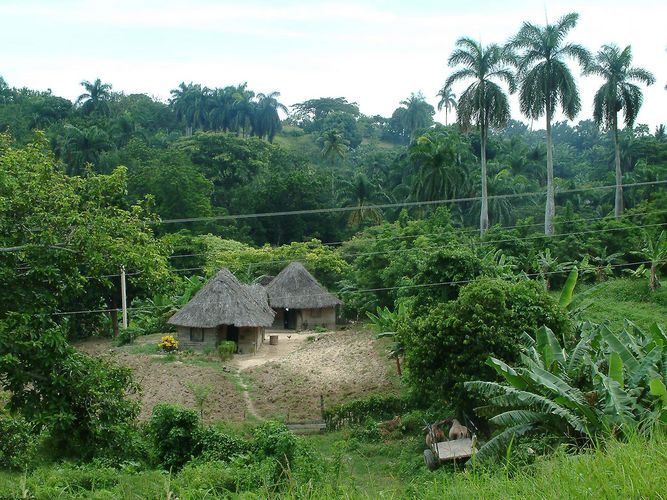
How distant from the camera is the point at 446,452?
1579 centimetres

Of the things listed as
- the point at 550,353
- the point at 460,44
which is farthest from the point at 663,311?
the point at 460,44

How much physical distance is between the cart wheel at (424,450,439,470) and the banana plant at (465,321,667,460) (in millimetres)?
2038

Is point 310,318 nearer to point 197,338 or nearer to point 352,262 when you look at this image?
point 352,262

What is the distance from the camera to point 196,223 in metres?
50.0

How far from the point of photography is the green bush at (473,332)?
18.0 m

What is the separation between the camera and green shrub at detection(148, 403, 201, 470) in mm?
16469

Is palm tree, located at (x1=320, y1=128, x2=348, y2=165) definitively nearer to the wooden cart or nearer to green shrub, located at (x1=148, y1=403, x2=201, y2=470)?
green shrub, located at (x1=148, y1=403, x2=201, y2=470)

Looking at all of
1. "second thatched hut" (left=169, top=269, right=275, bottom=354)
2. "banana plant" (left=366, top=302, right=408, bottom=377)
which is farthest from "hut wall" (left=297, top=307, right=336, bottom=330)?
"banana plant" (left=366, top=302, right=408, bottom=377)

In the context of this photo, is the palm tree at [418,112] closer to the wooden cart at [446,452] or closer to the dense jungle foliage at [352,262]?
the dense jungle foliage at [352,262]

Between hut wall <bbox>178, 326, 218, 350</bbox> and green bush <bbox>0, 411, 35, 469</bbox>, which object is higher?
green bush <bbox>0, 411, 35, 469</bbox>

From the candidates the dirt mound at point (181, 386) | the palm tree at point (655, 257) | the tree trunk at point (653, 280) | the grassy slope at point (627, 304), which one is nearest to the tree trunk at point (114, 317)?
the dirt mound at point (181, 386)

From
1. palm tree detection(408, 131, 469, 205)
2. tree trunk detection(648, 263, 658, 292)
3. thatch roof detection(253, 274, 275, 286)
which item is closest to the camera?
tree trunk detection(648, 263, 658, 292)

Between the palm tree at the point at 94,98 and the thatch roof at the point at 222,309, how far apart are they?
44.6m

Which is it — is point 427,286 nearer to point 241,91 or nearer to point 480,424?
point 480,424
